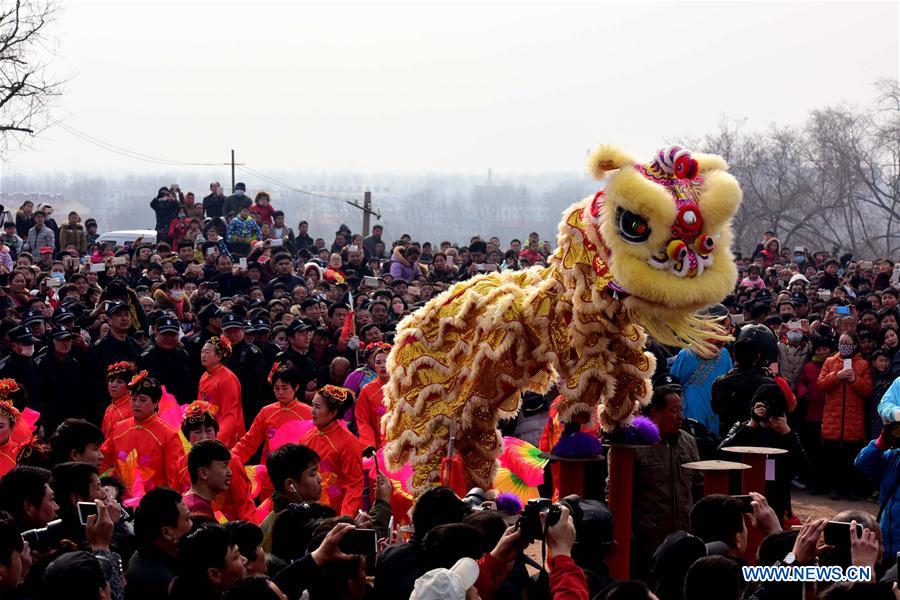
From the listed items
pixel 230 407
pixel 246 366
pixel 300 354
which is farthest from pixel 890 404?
pixel 246 366

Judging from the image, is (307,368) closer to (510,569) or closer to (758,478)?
(758,478)

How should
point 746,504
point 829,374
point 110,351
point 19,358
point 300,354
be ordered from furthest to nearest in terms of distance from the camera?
1. point 829,374
2. point 300,354
3. point 110,351
4. point 19,358
5. point 746,504

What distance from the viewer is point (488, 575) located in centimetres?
444

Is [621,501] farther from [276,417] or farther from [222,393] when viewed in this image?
[222,393]

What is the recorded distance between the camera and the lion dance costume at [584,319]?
269 inches

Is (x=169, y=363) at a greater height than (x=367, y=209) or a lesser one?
lesser

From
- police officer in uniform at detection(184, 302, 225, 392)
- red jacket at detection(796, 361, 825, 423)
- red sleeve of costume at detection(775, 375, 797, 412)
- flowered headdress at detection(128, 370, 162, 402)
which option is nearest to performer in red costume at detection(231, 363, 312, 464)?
flowered headdress at detection(128, 370, 162, 402)

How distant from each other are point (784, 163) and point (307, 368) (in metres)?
30.8

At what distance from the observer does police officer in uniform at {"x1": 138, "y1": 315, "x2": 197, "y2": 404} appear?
9.99 meters

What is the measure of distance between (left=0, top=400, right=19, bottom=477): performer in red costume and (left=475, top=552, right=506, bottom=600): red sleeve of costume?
4.18 metres

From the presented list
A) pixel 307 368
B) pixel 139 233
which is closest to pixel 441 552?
pixel 307 368

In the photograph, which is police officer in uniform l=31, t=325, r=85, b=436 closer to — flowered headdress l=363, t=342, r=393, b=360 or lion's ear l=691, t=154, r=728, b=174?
flowered headdress l=363, t=342, r=393, b=360

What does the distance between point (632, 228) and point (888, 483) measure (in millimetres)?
1904

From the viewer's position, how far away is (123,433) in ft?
25.9
